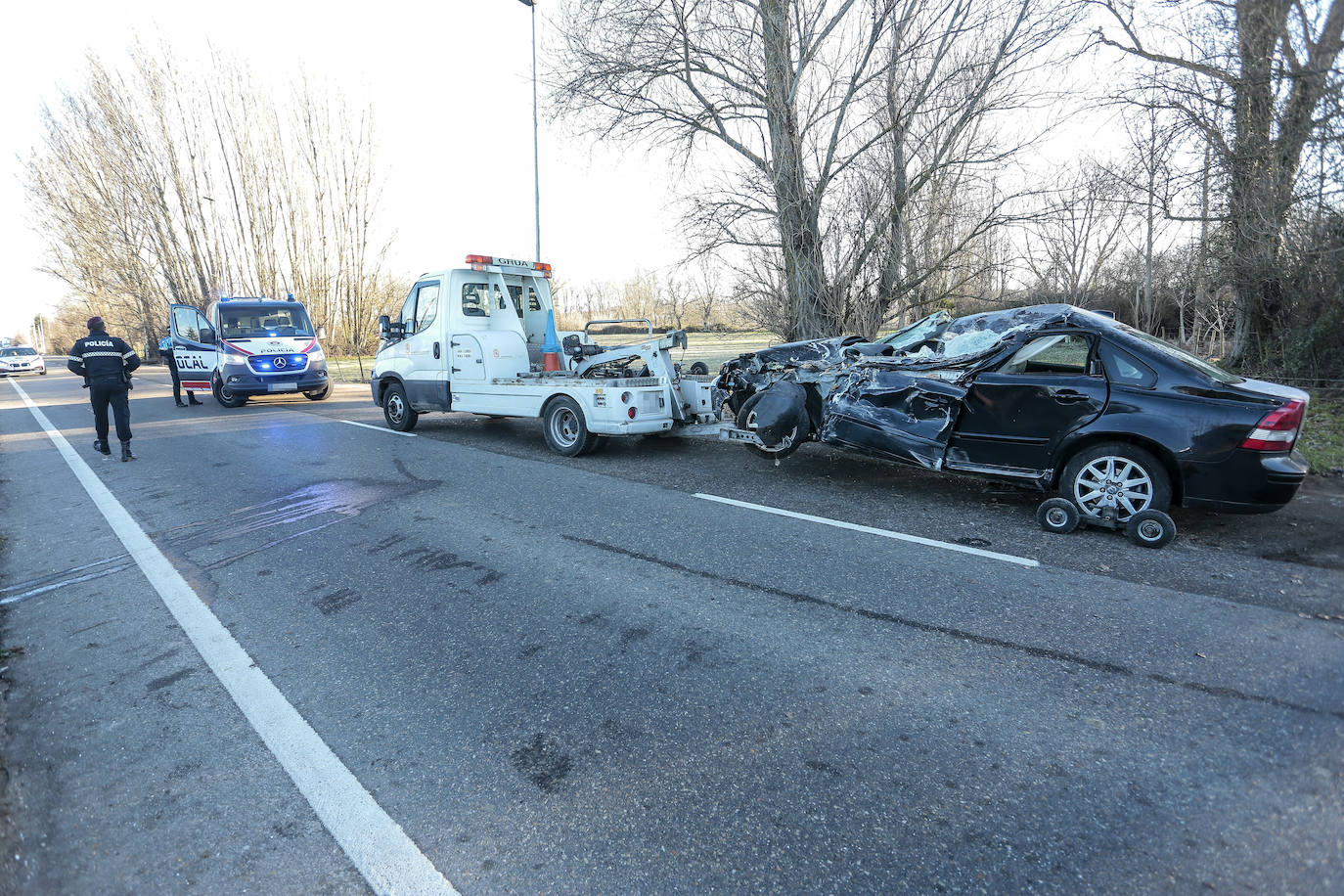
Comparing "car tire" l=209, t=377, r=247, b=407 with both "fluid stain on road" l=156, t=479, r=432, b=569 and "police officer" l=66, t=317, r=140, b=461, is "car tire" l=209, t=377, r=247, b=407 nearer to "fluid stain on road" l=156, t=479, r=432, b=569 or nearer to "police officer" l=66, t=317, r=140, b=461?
"police officer" l=66, t=317, r=140, b=461

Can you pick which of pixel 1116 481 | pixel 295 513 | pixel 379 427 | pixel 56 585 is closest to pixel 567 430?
pixel 295 513

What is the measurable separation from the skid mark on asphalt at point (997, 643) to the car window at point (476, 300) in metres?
6.42

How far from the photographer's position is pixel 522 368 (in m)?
10.5

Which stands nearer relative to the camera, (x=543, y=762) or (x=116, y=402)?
(x=543, y=762)

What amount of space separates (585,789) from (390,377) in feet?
34.1

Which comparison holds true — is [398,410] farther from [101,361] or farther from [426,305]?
[101,361]

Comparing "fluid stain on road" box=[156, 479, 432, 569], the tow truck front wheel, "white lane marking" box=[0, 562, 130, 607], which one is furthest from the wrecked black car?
"white lane marking" box=[0, 562, 130, 607]

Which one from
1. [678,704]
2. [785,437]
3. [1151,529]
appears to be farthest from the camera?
[785,437]

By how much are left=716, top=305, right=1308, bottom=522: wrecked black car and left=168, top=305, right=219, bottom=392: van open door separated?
16.0m

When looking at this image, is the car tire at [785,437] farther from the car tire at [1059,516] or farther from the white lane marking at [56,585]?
the white lane marking at [56,585]

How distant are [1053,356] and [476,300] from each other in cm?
773

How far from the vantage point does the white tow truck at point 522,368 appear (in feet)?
29.2

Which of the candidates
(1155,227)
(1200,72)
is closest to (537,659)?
(1200,72)

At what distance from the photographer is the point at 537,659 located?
12.0 ft
